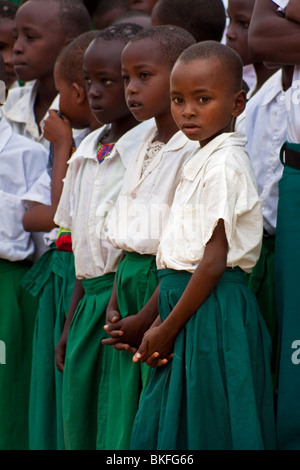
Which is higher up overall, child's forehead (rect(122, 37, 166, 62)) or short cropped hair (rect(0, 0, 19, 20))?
short cropped hair (rect(0, 0, 19, 20))

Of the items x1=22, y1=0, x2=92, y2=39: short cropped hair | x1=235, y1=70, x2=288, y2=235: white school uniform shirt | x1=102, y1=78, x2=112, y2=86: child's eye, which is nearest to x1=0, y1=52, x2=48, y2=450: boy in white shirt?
x1=102, y1=78, x2=112, y2=86: child's eye

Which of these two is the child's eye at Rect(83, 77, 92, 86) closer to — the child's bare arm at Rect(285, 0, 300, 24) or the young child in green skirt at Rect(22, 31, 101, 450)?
the young child in green skirt at Rect(22, 31, 101, 450)

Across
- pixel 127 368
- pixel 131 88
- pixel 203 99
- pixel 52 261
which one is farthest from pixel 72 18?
pixel 127 368

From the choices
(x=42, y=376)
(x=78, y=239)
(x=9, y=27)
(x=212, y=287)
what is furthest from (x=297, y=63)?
(x=9, y=27)

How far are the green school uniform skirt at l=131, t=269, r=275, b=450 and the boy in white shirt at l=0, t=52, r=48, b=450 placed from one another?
1.46 metres

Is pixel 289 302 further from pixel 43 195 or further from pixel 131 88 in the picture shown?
pixel 43 195

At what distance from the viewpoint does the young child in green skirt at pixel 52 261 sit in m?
3.98

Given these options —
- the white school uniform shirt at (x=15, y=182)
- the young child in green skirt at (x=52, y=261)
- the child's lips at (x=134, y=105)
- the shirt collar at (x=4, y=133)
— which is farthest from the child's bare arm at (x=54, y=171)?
the child's lips at (x=134, y=105)

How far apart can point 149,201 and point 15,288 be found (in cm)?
131

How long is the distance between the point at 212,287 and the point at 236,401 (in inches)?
15.1

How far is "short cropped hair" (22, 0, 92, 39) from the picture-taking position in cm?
500

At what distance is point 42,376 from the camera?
3.98m
